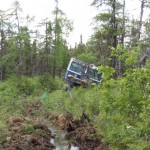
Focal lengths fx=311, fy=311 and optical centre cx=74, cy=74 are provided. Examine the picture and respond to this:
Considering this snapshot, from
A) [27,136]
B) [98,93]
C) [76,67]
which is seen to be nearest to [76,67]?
[76,67]

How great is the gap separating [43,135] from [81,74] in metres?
12.6

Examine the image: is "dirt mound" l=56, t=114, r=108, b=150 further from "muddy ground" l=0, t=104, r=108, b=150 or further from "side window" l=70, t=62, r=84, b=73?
"side window" l=70, t=62, r=84, b=73

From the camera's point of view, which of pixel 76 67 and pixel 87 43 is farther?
pixel 87 43

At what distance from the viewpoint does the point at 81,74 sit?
961 inches

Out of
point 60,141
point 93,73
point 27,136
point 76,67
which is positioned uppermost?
point 76,67

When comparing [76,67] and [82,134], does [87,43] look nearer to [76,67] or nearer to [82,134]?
[76,67]

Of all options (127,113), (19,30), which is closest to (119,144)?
(127,113)

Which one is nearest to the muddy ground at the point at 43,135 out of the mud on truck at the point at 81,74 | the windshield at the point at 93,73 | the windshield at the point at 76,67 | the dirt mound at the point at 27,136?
the dirt mound at the point at 27,136

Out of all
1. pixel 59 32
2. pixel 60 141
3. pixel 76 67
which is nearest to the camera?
pixel 60 141

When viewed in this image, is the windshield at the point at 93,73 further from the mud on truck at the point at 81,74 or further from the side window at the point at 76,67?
the side window at the point at 76,67

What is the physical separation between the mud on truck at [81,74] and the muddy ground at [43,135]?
900cm

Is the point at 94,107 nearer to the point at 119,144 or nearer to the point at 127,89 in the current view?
the point at 119,144

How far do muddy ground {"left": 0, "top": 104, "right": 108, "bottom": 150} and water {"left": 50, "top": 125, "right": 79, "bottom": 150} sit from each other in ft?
0.52

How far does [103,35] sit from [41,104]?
8462 millimetres
